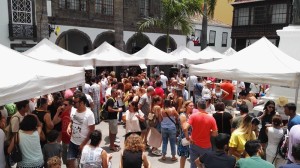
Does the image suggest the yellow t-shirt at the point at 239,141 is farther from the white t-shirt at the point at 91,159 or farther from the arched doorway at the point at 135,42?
the arched doorway at the point at 135,42

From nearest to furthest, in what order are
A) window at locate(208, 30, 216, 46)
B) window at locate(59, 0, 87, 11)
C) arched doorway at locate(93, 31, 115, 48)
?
1. window at locate(59, 0, 87, 11)
2. arched doorway at locate(93, 31, 115, 48)
3. window at locate(208, 30, 216, 46)

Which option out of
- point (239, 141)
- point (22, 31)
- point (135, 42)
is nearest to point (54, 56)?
Result: point (22, 31)

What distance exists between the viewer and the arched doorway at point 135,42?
74.0 ft

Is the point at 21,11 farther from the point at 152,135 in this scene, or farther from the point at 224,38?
the point at 224,38

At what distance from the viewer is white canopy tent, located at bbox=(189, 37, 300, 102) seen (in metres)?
5.62

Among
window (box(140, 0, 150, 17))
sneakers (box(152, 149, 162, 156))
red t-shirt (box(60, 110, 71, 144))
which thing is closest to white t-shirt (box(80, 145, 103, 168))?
red t-shirt (box(60, 110, 71, 144))

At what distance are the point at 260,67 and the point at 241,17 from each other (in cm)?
2686

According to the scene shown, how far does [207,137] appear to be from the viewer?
508 centimetres

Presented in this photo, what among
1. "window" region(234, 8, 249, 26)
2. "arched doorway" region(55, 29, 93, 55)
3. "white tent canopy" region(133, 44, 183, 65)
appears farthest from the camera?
"window" region(234, 8, 249, 26)

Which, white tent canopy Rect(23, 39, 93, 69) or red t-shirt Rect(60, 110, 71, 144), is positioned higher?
white tent canopy Rect(23, 39, 93, 69)

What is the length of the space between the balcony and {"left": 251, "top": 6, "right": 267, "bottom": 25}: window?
22442 millimetres

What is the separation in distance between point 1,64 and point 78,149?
2053 millimetres

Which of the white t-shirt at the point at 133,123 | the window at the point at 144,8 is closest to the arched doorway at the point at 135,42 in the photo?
the window at the point at 144,8

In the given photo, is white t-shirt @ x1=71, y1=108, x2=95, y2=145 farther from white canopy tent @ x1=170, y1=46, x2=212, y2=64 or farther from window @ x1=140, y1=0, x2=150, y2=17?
window @ x1=140, y1=0, x2=150, y2=17
